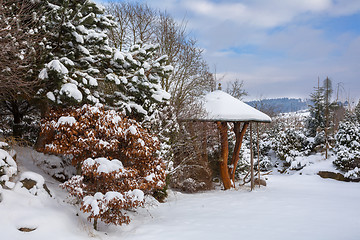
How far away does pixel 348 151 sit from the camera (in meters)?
15.6

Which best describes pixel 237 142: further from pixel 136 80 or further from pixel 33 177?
→ pixel 33 177

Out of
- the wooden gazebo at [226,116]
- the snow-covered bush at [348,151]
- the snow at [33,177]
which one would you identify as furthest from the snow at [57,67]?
the snow-covered bush at [348,151]

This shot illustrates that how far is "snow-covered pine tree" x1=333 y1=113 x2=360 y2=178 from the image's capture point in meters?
14.9

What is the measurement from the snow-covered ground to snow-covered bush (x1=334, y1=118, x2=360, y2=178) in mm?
6730

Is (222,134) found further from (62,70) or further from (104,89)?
(62,70)

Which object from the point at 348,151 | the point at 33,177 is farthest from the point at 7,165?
the point at 348,151

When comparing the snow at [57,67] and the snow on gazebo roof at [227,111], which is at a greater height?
the snow at [57,67]

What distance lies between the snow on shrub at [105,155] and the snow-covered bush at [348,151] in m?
13.4

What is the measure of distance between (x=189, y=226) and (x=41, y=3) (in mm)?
6479

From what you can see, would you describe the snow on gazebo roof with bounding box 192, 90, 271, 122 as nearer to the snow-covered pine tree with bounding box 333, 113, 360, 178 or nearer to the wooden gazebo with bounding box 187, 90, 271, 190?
the wooden gazebo with bounding box 187, 90, 271, 190

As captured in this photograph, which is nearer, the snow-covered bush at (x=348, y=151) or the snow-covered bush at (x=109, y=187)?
the snow-covered bush at (x=109, y=187)

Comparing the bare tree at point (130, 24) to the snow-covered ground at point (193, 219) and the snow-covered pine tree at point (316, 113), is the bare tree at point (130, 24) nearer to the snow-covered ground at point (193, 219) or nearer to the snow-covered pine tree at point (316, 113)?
the snow-covered ground at point (193, 219)

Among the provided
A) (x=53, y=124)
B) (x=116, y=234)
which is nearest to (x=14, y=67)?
(x=53, y=124)

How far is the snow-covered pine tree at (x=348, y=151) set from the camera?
14.9 metres
